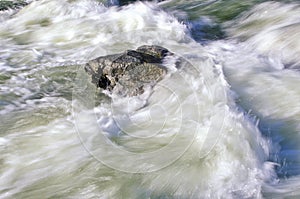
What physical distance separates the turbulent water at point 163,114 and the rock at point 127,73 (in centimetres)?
13

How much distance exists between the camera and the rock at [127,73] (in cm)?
609

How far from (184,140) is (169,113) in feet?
2.34

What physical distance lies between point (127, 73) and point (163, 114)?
80 cm

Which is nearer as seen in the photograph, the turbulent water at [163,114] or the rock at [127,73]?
the turbulent water at [163,114]

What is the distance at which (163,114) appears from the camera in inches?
224

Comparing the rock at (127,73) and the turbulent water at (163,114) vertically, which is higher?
the rock at (127,73)

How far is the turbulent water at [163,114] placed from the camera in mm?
4398

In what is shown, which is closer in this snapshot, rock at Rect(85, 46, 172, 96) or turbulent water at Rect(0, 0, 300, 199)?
turbulent water at Rect(0, 0, 300, 199)

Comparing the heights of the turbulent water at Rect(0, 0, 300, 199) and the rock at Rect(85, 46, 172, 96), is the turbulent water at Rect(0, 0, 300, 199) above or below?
below

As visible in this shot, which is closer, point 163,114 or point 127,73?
point 163,114

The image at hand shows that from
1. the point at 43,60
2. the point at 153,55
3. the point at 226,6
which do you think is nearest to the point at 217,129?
the point at 153,55

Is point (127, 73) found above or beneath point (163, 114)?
above

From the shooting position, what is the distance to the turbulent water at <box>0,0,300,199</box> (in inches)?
173

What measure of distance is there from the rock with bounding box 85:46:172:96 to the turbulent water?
126mm
